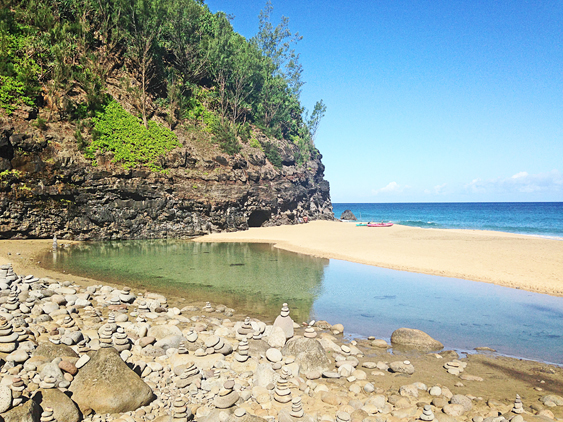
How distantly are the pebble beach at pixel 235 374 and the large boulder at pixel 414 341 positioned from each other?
0.02 m

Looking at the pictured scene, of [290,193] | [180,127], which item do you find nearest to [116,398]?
[180,127]

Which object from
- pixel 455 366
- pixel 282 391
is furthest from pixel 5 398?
pixel 455 366

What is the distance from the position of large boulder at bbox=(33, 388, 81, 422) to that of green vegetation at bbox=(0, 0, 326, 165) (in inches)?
933

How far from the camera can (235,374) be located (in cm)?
536

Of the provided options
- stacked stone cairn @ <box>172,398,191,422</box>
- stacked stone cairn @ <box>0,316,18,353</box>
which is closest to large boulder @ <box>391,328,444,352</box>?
stacked stone cairn @ <box>172,398,191,422</box>

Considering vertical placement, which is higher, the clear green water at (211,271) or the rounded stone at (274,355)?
the rounded stone at (274,355)

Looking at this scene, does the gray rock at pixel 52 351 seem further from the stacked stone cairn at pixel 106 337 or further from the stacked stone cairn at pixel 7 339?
the stacked stone cairn at pixel 106 337

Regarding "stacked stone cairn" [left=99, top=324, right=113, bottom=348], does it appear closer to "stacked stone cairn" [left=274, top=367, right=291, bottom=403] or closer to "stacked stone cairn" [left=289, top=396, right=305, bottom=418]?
"stacked stone cairn" [left=274, top=367, right=291, bottom=403]

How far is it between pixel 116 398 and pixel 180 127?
30836 mm

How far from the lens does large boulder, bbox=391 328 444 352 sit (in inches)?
305

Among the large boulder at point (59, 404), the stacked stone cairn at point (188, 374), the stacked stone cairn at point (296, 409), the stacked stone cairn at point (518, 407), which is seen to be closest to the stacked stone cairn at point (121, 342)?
the stacked stone cairn at point (188, 374)

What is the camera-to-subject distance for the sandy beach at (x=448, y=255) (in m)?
14.6

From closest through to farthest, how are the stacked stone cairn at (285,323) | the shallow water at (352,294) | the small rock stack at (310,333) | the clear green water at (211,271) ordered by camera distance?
the stacked stone cairn at (285,323), the small rock stack at (310,333), the shallow water at (352,294), the clear green water at (211,271)

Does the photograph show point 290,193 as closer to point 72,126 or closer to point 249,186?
point 249,186
